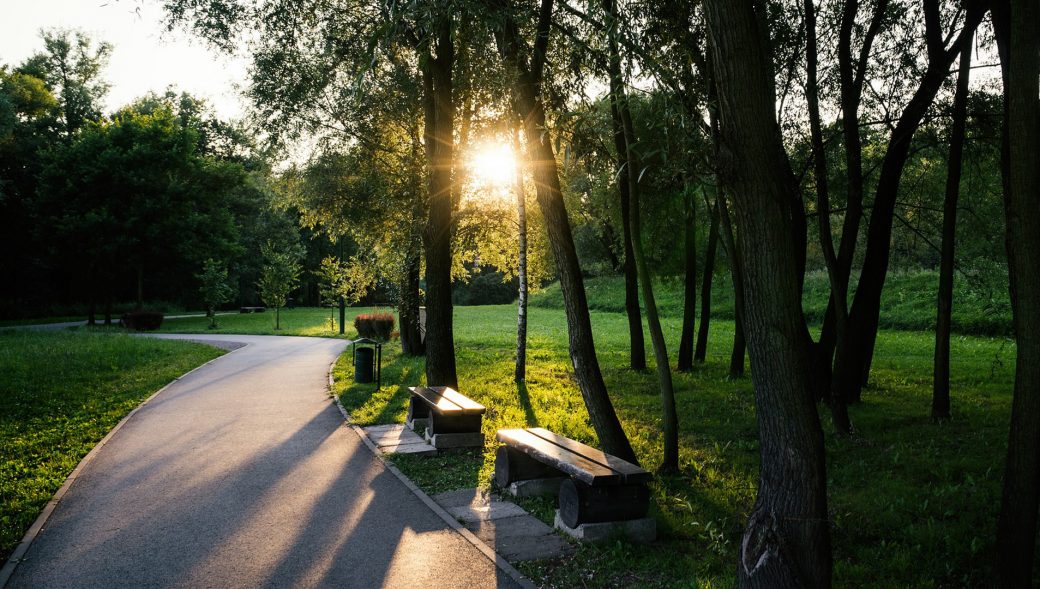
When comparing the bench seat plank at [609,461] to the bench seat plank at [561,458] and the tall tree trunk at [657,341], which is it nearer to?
the bench seat plank at [561,458]

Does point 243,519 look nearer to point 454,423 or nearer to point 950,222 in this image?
point 454,423

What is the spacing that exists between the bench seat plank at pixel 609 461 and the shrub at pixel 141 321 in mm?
32465

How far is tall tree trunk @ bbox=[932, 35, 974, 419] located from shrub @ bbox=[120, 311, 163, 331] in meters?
34.2

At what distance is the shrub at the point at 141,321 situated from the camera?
3338cm

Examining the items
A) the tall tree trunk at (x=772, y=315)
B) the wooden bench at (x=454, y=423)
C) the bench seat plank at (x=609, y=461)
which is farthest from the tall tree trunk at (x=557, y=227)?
the tall tree trunk at (x=772, y=315)

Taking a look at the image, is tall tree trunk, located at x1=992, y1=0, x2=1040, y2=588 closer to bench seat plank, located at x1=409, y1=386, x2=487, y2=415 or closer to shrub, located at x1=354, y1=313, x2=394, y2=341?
bench seat plank, located at x1=409, y1=386, x2=487, y2=415

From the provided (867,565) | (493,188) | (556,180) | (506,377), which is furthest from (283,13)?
(867,565)

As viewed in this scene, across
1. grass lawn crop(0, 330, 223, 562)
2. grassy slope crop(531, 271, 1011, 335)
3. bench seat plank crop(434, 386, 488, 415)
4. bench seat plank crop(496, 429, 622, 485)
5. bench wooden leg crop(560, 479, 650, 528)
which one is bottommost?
grass lawn crop(0, 330, 223, 562)

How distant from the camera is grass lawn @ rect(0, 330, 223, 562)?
7.28m

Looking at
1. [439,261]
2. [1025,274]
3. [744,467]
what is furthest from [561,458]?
[439,261]

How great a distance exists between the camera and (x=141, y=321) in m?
33.5

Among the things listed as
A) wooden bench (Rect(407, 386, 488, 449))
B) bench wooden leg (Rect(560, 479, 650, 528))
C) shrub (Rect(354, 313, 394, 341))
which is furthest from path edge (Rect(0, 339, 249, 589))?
shrub (Rect(354, 313, 394, 341))

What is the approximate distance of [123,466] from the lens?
8141mm

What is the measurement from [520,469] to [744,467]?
2.74 meters
